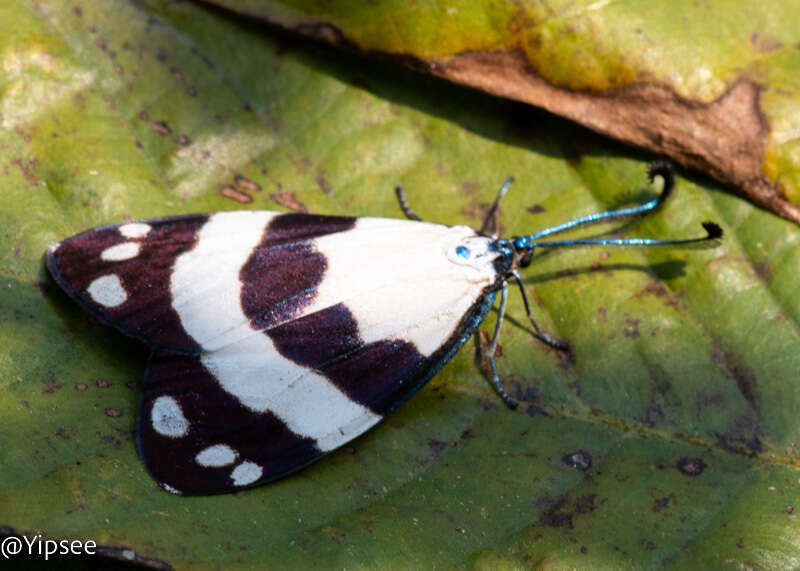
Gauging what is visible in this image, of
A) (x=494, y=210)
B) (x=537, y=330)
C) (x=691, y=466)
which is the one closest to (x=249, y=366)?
(x=537, y=330)

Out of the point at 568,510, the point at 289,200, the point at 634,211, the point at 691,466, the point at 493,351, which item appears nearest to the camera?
the point at 568,510

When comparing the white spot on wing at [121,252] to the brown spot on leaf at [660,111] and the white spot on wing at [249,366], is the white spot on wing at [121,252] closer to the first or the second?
the white spot on wing at [249,366]

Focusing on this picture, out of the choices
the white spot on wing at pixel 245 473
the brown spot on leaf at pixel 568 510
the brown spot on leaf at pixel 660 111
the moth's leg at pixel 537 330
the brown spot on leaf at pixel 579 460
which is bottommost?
the white spot on wing at pixel 245 473

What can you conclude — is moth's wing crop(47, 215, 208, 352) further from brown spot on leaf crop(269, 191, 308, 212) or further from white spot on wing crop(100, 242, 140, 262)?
brown spot on leaf crop(269, 191, 308, 212)

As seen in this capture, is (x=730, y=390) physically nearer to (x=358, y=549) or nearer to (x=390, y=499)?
(x=390, y=499)

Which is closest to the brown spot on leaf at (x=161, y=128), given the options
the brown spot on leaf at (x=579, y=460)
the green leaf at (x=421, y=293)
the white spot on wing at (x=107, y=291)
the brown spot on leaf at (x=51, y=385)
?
the green leaf at (x=421, y=293)

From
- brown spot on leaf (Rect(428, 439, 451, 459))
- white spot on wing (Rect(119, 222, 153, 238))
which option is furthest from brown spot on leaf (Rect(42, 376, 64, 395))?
brown spot on leaf (Rect(428, 439, 451, 459))

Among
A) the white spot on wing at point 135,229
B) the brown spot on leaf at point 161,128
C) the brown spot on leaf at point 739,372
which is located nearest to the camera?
the brown spot on leaf at point 739,372

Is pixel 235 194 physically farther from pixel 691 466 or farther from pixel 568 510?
pixel 691 466
